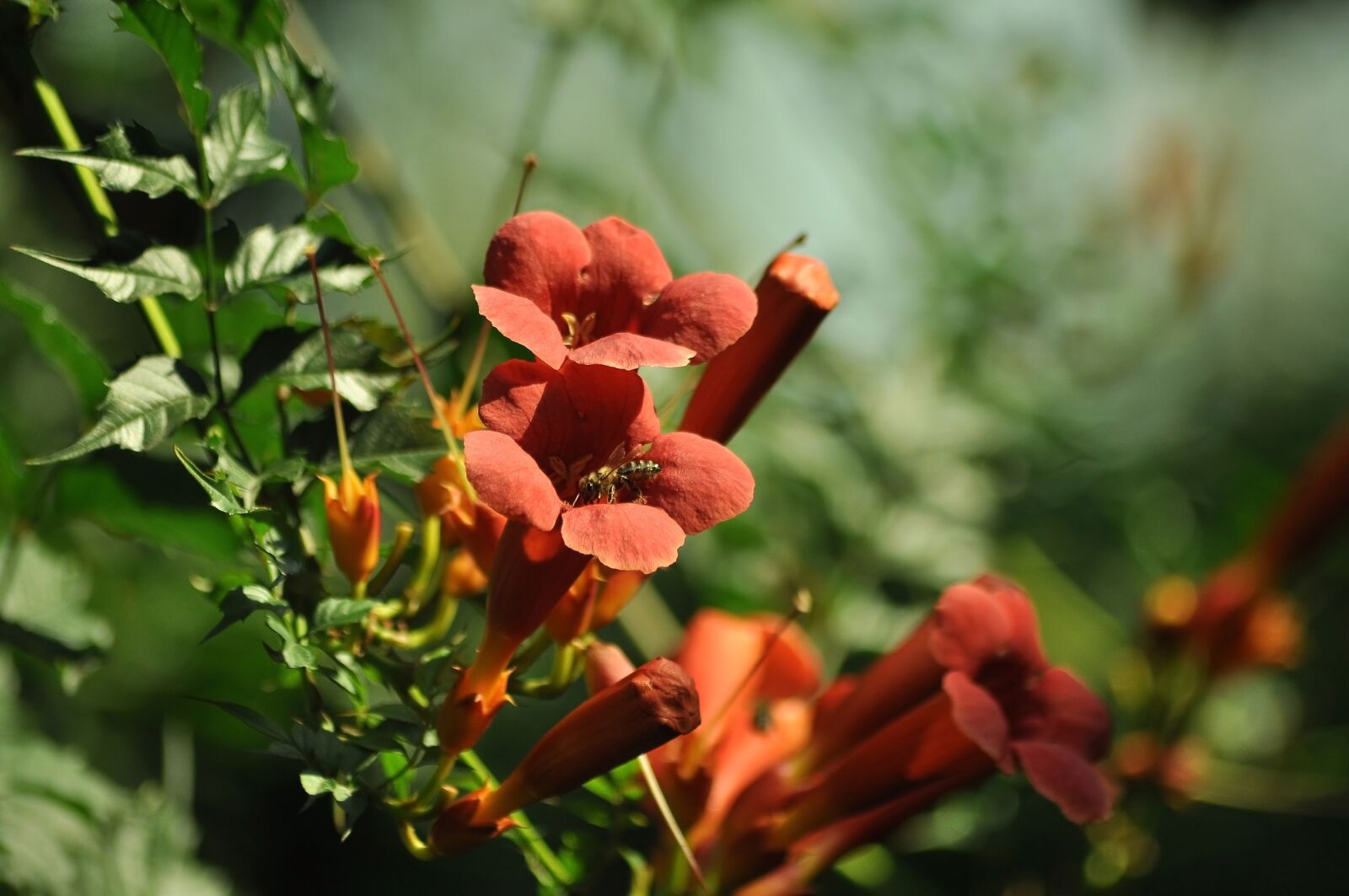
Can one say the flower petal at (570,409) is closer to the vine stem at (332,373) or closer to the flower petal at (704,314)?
the flower petal at (704,314)

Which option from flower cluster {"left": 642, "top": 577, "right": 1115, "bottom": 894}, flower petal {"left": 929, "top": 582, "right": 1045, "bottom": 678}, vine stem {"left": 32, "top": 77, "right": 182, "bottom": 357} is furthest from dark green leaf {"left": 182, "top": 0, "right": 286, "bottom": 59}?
flower petal {"left": 929, "top": 582, "right": 1045, "bottom": 678}

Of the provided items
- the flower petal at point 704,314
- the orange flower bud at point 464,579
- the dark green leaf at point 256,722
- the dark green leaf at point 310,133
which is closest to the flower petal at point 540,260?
the flower petal at point 704,314

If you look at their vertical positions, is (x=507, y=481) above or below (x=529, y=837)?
above

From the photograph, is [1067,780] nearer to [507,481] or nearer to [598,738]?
[598,738]

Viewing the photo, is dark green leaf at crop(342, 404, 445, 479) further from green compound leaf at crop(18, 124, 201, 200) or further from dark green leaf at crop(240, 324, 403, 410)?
green compound leaf at crop(18, 124, 201, 200)

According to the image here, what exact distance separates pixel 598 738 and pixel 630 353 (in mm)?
416

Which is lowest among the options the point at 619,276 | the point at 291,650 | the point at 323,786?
the point at 323,786

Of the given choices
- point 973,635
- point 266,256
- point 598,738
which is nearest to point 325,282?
point 266,256

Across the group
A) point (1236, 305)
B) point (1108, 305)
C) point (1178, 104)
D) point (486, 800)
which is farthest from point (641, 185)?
point (1236, 305)

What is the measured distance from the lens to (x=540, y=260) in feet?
3.88

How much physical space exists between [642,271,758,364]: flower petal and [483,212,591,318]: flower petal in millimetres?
103

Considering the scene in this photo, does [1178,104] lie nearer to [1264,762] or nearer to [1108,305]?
[1108,305]

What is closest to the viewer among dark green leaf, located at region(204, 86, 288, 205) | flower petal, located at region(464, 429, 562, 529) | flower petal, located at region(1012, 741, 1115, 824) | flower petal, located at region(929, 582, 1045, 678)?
flower petal, located at region(464, 429, 562, 529)

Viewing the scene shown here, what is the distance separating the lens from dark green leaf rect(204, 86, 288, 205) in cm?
118
